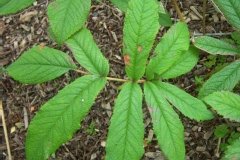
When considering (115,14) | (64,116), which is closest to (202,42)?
(64,116)

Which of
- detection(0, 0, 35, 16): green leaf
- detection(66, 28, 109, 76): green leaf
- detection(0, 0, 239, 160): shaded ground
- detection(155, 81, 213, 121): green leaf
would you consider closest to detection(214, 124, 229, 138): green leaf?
detection(0, 0, 239, 160): shaded ground

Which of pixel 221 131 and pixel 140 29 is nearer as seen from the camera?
pixel 140 29

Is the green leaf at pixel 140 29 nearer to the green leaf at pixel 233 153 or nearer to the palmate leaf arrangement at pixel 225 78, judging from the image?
the palmate leaf arrangement at pixel 225 78

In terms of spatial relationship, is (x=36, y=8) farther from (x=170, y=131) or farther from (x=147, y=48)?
(x=170, y=131)

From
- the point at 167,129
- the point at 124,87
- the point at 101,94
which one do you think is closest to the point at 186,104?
the point at 167,129

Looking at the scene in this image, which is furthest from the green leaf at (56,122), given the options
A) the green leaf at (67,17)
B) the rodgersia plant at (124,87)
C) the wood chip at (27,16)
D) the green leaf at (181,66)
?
the wood chip at (27,16)

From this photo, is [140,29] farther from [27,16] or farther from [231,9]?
[27,16]

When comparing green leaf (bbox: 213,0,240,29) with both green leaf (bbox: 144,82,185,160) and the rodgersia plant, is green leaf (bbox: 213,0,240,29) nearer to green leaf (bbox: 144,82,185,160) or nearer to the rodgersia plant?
the rodgersia plant
